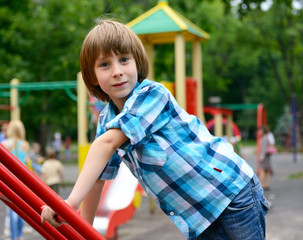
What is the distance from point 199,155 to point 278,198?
25.0 feet

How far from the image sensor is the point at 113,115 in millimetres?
1638

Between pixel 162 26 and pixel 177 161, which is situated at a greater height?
pixel 162 26

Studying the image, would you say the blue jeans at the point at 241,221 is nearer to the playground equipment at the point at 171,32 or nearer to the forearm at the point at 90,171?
the forearm at the point at 90,171

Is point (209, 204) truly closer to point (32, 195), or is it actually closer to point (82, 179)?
point (82, 179)

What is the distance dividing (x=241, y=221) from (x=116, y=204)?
4018mm

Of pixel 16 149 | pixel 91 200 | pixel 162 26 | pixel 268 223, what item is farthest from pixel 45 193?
pixel 162 26

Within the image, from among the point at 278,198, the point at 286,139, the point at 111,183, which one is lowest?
the point at 286,139

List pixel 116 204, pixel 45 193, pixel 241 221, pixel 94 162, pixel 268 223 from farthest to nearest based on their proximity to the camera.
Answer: pixel 268 223 → pixel 116 204 → pixel 241 221 → pixel 94 162 → pixel 45 193

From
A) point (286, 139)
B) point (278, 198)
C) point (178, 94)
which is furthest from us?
point (286, 139)

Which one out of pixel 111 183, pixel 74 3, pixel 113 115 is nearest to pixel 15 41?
pixel 74 3

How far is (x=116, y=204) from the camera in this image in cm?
554

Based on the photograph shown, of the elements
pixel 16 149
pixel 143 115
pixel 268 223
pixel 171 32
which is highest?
pixel 171 32

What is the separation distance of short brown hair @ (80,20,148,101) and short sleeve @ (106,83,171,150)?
135 mm

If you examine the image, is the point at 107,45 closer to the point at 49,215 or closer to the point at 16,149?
the point at 49,215
